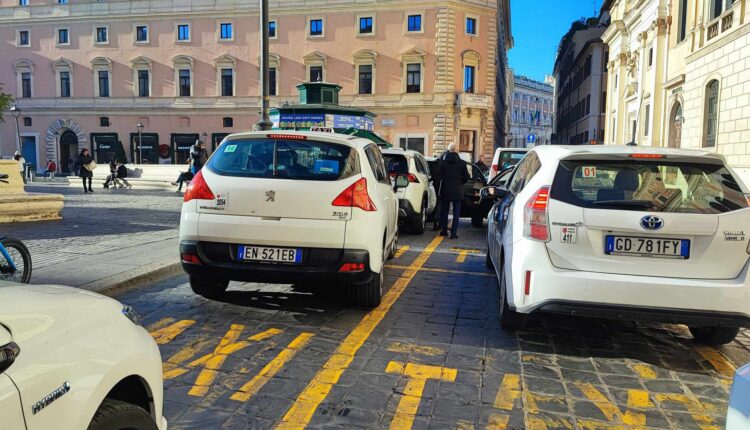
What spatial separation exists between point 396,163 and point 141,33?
44807 mm

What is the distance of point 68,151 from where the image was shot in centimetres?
5194

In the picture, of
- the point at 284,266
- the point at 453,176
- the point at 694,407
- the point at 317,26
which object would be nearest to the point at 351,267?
the point at 284,266

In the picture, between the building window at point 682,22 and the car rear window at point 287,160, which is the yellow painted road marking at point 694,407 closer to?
the car rear window at point 287,160

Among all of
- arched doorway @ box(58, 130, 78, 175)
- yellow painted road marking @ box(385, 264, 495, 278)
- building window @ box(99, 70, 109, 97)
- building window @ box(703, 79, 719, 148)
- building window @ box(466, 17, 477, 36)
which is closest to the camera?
yellow painted road marking @ box(385, 264, 495, 278)

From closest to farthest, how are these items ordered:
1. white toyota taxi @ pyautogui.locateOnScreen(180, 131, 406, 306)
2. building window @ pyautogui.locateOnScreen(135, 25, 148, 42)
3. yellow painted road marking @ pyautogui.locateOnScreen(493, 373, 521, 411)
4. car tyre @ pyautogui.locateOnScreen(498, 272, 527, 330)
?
yellow painted road marking @ pyautogui.locateOnScreen(493, 373, 521, 411) → car tyre @ pyautogui.locateOnScreen(498, 272, 527, 330) → white toyota taxi @ pyautogui.locateOnScreen(180, 131, 406, 306) → building window @ pyautogui.locateOnScreen(135, 25, 148, 42)

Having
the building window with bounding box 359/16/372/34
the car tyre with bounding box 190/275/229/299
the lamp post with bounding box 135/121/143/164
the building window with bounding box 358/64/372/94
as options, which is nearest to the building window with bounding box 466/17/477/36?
the building window with bounding box 359/16/372/34

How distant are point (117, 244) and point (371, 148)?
16.0 feet

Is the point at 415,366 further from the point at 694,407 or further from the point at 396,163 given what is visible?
the point at 396,163

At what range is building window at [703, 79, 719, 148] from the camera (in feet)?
68.0

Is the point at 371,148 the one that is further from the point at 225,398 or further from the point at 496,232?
the point at 225,398

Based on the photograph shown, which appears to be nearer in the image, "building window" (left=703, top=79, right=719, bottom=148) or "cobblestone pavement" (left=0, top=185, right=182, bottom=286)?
"cobblestone pavement" (left=0, top=185, right=182, bottom=286)

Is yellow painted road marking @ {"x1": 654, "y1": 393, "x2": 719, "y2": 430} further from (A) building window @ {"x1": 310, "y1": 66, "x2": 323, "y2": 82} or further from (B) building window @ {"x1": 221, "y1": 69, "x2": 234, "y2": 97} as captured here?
(B) building window @ {"x1": 221, "y1": 69, "x2": 234, "y2": 97}

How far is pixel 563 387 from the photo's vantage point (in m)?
3.82

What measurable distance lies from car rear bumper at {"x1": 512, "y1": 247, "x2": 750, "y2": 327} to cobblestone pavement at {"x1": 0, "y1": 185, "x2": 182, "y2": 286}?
4726 millimetres
